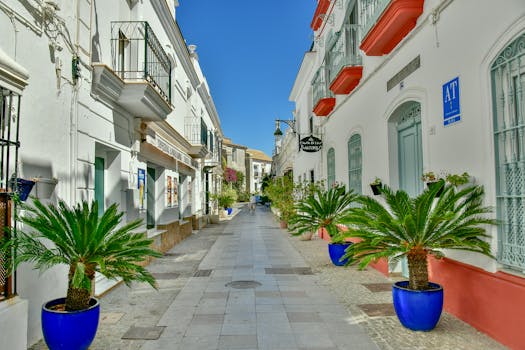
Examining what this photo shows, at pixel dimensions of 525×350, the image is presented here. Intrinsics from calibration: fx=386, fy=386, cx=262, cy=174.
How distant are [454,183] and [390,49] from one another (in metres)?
3.50

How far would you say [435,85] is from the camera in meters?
5.65

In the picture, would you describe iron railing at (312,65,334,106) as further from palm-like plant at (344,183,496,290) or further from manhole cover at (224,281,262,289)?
palm-like plant at (344,183,496,290)

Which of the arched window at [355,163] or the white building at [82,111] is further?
the arched window at [355,163]

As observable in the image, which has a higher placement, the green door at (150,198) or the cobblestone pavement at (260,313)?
the green door at (150,198)

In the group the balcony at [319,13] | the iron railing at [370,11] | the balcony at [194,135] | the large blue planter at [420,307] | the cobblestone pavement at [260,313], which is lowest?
the cobblestone pavement at [260,313]

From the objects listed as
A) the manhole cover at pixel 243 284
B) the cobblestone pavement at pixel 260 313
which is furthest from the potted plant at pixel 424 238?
the manhole cover at pixel 243 284

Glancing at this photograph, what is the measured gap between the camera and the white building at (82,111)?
13.6ft

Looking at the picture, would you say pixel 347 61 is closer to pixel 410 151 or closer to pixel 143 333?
pixel 410 151

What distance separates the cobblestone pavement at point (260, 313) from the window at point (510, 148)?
1103mm

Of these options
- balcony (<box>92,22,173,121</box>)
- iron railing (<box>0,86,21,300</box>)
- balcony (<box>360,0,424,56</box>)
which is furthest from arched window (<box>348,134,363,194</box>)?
iron railing (<box>0,86,21,300</box>)

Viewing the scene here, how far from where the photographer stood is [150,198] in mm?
11109

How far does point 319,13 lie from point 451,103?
10.4 meters

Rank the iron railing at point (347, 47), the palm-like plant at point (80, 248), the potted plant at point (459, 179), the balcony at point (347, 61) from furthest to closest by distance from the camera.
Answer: the iron railing at point (347, 47) → the balcony at point (347, 61) → the potted plant at point (459, 179) → the palm-like plant at point (80, 248)

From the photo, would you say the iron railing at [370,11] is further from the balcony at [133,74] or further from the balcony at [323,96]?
the balcony at [133,74]
